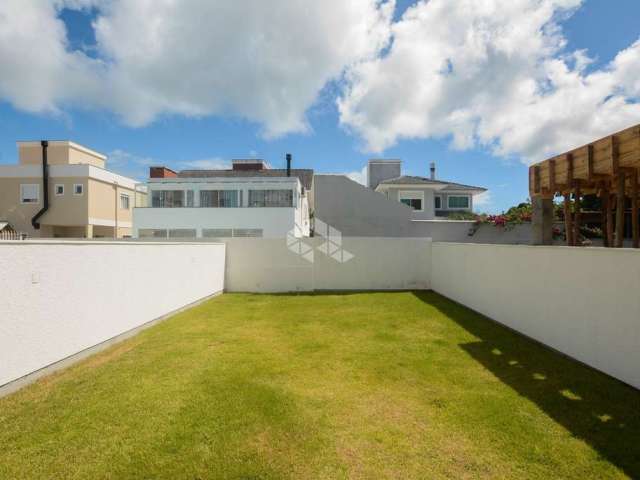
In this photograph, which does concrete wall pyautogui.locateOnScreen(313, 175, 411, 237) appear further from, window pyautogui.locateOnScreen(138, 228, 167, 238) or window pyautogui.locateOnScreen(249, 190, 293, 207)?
window pyautogui.locateOnScreen(138, 228, 167, 238)

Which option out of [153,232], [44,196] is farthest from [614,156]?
[44,196]

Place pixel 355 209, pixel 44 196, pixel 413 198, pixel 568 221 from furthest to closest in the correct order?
pixel 44 196, pixel 413 198, pixel 355 209, pixel 568 221

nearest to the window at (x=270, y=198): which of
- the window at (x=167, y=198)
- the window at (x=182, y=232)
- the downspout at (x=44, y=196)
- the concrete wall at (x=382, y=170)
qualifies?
the window at (x=182, y=232)

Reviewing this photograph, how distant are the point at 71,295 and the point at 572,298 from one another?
720cm

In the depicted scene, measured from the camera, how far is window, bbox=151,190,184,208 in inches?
796

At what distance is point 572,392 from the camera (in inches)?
140

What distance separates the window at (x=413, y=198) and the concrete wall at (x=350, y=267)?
9.21m

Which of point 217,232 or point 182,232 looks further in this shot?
point 182,232

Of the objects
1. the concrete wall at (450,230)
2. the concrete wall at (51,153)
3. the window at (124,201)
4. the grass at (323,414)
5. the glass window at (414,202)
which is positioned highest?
the concrete wall at (51,153)

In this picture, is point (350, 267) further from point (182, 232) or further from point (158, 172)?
point (158, 172)

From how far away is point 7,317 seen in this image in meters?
3.40

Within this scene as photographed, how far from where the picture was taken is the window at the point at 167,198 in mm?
20219

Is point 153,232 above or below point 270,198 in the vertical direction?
below

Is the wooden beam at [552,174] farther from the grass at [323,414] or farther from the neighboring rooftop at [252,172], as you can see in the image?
the neighboring rooftop at [252,172]
